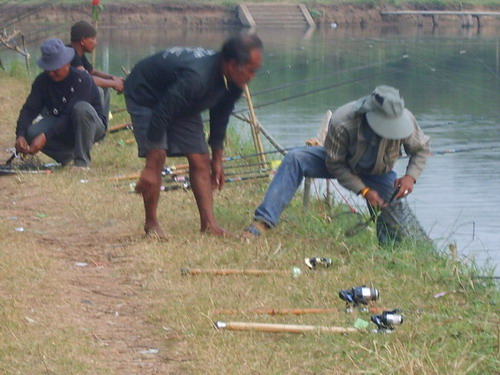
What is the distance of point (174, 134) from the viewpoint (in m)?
6.18

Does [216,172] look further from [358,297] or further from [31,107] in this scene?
[31,107]

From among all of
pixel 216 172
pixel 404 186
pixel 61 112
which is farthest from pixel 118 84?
pixel 404 186

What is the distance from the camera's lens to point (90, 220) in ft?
22.4

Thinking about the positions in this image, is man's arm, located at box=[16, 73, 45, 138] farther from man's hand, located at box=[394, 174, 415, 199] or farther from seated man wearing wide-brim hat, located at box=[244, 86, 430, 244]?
man's hand, located at box=[394, 174, 415, 199]

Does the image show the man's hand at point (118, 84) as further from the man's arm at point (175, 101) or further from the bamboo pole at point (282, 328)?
the bamboo pole at point (282, 328)

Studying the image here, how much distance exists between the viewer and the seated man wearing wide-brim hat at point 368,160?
19.8 ft

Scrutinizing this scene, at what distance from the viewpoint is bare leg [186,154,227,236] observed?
245 inches

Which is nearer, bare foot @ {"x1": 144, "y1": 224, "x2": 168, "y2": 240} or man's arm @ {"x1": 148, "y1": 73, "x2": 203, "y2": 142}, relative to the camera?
man's arm @ {"x1": 148, "y1": 73, "x2": 203, "y2": 142}

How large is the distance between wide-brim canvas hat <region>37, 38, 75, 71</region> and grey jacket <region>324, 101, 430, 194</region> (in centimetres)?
264

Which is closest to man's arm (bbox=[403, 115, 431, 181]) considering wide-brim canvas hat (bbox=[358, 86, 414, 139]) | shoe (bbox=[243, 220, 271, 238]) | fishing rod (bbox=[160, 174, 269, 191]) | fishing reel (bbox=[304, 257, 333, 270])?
wide-brim canvas hat (bbox=[358, 86, 414, 139])

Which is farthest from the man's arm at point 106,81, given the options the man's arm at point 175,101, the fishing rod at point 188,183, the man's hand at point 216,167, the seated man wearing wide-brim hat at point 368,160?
the man's arm at point 175,101

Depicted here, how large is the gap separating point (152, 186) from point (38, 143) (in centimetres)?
249

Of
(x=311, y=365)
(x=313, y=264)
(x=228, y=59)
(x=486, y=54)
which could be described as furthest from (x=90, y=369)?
(x=486, y=54)

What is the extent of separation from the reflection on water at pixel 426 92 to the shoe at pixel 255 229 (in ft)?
5.68
